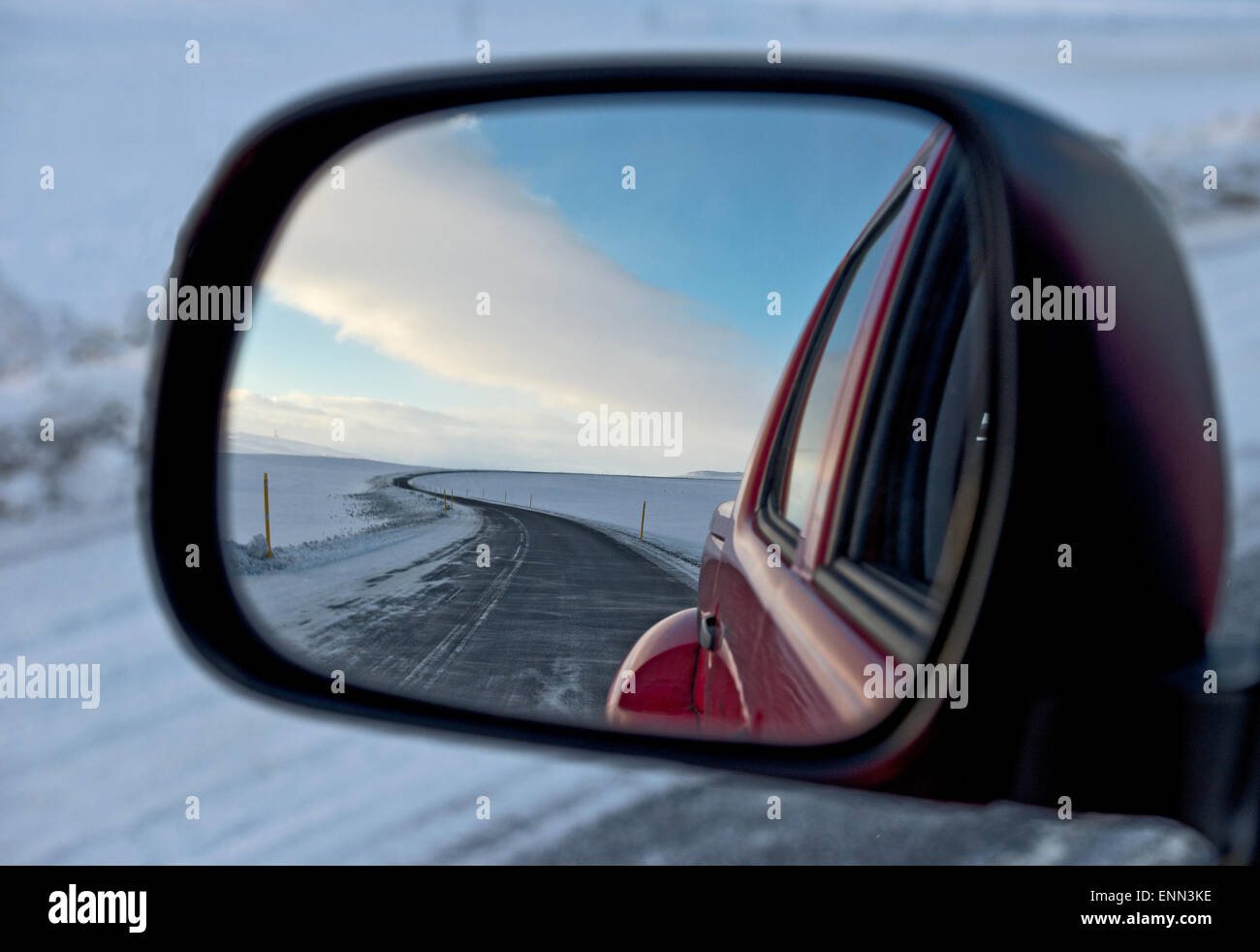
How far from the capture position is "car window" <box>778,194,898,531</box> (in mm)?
2025

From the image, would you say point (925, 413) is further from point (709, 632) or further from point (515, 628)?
point (515, 628)

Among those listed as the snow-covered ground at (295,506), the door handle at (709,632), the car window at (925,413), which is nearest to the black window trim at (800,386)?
the car window at (925,413)

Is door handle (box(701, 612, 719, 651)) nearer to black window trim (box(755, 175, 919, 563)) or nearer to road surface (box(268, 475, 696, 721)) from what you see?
black window trim (box(755, 175, 919, 563))

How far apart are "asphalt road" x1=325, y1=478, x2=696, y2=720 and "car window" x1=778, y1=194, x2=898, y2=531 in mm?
771

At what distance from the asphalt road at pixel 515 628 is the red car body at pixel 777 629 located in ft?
1.08

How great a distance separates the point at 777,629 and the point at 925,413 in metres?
0.46

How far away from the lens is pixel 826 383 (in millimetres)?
2168

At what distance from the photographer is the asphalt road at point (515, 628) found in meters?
5.97

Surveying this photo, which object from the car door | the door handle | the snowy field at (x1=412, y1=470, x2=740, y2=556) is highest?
the car door

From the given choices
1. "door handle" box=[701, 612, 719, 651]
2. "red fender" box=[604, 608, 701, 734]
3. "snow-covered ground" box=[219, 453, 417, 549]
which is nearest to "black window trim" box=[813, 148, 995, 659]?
"door handle" box=[701, 612, 719, 651]

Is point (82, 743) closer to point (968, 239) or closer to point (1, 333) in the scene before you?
Answer: point (968, 239)

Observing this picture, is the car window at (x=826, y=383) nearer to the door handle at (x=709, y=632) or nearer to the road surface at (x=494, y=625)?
the door handle at (x=709, y=632)
